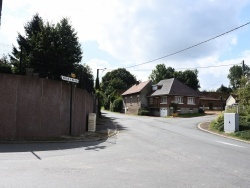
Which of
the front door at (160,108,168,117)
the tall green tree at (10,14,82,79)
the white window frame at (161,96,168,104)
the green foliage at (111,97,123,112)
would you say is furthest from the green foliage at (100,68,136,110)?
the tall green tree at (10,14,82,79)

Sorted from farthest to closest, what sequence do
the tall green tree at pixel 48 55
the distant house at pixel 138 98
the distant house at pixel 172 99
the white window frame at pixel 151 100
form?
1. the distant house at pixel 138 98
2. the white window frame at pixel 151 100
3. the distant house at pixel 172 99
4. the tall green tree at pixel 48 55

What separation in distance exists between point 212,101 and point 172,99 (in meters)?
30.4

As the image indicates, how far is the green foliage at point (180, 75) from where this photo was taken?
9406 cm

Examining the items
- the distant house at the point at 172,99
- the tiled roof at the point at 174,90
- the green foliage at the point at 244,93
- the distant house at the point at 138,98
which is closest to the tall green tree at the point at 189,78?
the distant house at the point at 138,98

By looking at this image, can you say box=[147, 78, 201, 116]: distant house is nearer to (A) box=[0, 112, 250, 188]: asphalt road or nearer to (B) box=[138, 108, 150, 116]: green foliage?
(B) box=[138, 108, 150, 116]: green foliage

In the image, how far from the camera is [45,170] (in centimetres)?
860

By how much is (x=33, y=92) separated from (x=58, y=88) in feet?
5.86

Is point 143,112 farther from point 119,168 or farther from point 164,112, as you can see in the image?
point 119,168

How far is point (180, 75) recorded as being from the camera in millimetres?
94750

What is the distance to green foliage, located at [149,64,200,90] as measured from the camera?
3703 inches

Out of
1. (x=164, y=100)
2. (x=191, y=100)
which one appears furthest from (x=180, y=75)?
(x=164, y=100)

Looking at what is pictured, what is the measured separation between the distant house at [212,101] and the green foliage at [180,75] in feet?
30.6

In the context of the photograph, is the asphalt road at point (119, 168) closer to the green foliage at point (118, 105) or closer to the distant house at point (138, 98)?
the distant house at point (138, 98)

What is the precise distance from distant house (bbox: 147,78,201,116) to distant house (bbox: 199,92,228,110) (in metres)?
22.3
